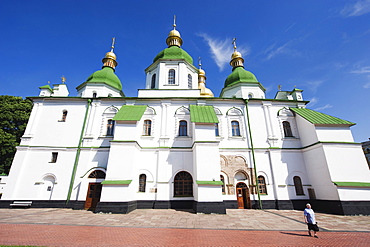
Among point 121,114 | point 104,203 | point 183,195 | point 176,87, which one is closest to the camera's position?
point 104,203

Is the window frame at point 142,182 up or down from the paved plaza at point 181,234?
up

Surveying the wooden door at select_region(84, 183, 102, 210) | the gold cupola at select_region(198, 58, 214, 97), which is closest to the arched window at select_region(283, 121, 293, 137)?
the gold cupola at select_region(198, 58, 214, 97)

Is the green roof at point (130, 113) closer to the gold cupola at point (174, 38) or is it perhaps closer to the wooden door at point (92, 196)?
the wooden door at point (92, 196)

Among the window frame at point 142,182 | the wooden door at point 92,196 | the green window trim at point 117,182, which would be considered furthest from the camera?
the window frame at point 142,182

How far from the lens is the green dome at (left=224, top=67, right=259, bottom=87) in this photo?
1888cm

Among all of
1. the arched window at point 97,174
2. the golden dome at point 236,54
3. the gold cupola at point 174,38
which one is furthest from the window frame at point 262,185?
the gold cupola at point 174,38

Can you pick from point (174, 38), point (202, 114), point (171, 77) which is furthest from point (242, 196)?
point (174, 38)

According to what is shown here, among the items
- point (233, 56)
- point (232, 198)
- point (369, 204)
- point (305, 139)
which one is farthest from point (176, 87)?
point (369, 204)

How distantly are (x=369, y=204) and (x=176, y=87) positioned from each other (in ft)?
54.2

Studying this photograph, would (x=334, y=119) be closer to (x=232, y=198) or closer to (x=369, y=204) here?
(x=369, y=204)

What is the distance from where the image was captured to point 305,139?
573 inches

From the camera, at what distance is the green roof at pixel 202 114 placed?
13.4 metres

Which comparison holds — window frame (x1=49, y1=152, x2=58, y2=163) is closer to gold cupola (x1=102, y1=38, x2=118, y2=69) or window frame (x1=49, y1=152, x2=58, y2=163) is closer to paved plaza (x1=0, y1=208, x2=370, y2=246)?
paved plaza (x1=0, y1=208, x2=370, y2=246)

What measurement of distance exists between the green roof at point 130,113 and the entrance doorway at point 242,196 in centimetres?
970
